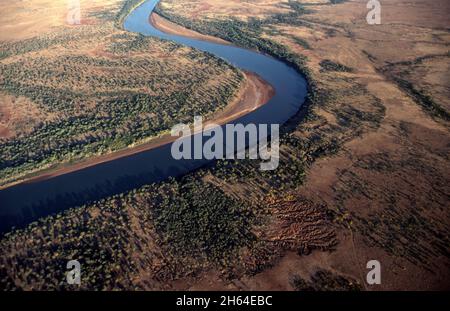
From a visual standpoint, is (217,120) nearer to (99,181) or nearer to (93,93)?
(99,181)

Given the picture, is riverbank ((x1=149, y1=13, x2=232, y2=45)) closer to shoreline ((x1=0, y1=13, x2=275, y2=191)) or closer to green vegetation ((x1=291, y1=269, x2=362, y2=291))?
shoreline ((x1=0, y1=13, x2=275, y2=191))

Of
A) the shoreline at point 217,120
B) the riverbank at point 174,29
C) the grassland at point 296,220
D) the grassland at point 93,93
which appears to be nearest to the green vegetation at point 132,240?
the grassland at point 296,220

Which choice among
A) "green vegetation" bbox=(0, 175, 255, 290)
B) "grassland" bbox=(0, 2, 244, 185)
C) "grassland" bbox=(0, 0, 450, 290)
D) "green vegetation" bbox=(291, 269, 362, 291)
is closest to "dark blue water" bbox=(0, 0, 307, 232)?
"grassland" bbox=(0, 0, 450, 290)

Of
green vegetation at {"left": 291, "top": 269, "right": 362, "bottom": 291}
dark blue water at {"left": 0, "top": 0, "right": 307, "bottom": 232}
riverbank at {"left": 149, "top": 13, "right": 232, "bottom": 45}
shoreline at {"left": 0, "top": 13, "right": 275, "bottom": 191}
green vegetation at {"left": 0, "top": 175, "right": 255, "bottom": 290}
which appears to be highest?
riverbank at {"left": 149, "top": 13, "right": 232, "bottom": 45}

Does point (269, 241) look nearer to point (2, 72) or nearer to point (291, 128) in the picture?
point (291, 128)

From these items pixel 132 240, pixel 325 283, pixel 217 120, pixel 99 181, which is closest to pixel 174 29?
pixel 217 120

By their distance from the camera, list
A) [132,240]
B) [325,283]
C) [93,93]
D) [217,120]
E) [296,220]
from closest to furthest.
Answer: [325,283] < [132,240] < [296,220] < [217,120] < [93,93]

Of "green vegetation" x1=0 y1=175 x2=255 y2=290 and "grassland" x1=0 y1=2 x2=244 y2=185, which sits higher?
"grassland" x1=0 y1=2 x2=244 y2=185

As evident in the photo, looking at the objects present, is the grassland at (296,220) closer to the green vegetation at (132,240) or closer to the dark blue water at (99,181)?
the green vegetation at (132,240)
